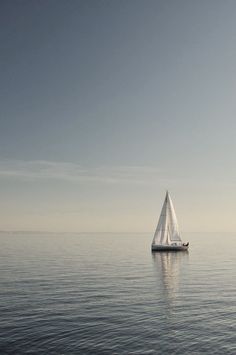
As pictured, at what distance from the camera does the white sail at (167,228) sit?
119 metres

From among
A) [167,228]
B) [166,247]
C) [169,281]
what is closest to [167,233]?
[167,228]

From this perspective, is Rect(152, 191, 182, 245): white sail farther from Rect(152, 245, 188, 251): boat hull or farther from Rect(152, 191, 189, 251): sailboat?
Rect(152, 245, 188, 251): boat hull

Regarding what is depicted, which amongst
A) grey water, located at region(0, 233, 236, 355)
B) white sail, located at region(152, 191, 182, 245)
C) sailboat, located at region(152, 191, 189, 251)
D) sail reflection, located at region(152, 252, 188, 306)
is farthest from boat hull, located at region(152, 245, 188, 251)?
grey water, located at region(0, 233, 236, 355)

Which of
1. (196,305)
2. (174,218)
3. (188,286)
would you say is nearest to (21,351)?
(196,305)

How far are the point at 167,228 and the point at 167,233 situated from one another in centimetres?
165

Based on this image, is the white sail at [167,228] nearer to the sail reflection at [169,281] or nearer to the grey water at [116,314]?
the sail reflection at [169,281]

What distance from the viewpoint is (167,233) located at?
120 m

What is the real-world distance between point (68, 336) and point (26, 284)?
2826 cm

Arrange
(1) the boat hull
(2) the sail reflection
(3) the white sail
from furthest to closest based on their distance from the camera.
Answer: (3) the white sail
(1) the boat hull
(2) the sail reflection

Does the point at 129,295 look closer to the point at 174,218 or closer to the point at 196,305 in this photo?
the point at 196,305

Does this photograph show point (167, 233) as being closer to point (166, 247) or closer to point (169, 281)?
point (166, 247)

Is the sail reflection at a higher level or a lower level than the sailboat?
lower

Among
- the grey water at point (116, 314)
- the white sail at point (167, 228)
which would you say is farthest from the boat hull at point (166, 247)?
the grey water at point (116, 314)

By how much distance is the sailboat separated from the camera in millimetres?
117938
